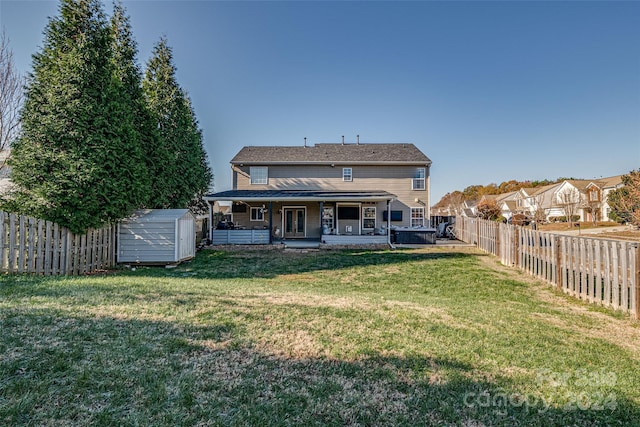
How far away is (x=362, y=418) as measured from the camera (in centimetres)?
211

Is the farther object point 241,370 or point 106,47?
point 106,47

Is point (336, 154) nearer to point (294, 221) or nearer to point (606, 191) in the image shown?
point (294, 221)

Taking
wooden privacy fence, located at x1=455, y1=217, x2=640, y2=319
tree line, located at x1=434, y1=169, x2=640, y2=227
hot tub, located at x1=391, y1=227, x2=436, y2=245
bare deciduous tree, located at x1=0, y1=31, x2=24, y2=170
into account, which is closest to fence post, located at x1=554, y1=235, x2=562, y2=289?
wooden privacy fence, located at x1=455, y1=217, x2=640, y2=319

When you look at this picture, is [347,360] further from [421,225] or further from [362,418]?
[421,225]

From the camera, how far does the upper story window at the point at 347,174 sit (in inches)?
830

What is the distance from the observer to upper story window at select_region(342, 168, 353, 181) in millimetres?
21078

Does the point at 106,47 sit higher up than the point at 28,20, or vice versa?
the point at 28,20

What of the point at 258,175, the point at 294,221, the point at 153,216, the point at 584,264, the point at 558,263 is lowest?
the point at 558,263

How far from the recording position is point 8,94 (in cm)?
1215

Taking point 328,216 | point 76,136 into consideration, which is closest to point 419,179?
point 328,216

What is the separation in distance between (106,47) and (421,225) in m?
18.8

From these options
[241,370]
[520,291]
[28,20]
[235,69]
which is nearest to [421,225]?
[520,291]

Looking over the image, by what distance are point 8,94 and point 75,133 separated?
25.3 feet

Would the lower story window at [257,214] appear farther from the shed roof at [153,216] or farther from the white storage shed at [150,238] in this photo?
the white storage shed at [150,238]
